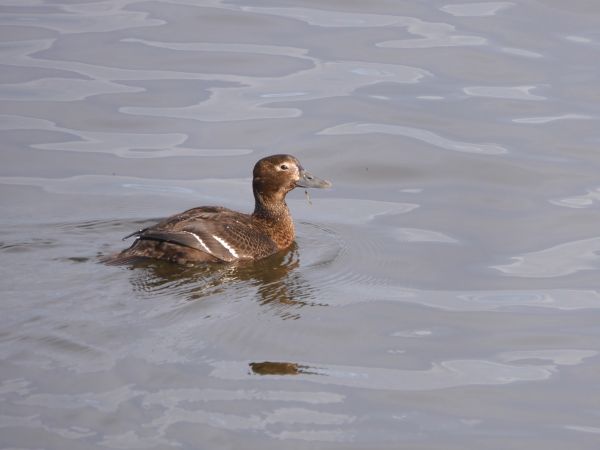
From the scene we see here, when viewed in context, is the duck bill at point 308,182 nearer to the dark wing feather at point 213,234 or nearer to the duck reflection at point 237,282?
the dark wing feather at point 213,234

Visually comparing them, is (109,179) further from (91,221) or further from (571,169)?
(571,169)

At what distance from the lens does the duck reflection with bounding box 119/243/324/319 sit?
31.2ft

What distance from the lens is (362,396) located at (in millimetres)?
7727

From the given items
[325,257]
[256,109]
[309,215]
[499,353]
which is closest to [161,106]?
[256,109]

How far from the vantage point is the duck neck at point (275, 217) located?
36.6 ft

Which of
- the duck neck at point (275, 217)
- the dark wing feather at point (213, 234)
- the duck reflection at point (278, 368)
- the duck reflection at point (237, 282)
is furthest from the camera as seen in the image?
the duck neck at point (275, 217)

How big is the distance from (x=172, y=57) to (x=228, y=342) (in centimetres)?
900

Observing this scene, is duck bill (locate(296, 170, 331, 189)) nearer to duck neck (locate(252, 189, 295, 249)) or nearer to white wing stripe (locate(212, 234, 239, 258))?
duck neck (locate(252, 189, 295, 249))

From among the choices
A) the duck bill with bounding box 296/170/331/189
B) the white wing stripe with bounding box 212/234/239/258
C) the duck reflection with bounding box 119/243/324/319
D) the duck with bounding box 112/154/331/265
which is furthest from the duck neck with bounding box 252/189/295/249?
the white wing stripe with bounding box 212/234/239/258

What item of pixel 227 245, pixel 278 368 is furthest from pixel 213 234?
pixel 278 368

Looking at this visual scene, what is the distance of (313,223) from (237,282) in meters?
2.06

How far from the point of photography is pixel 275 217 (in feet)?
37.0

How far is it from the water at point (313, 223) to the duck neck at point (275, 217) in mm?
256

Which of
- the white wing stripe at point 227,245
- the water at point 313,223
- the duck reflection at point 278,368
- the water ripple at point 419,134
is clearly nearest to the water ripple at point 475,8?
the water at point 313,223
